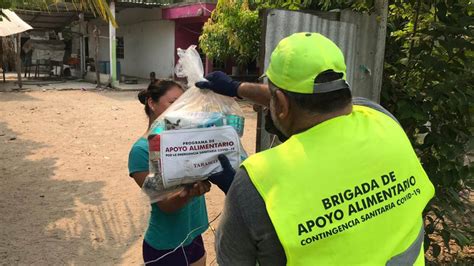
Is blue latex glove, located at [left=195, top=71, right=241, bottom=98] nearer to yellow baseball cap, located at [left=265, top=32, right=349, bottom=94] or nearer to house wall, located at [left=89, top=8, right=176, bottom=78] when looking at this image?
yellow baseball cap, located at [left=265, top=32, right=349, bottom=94]

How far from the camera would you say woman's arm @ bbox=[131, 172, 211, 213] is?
1682 millimetres

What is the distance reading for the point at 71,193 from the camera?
17.2 ft

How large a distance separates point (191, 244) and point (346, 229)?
1.35 m

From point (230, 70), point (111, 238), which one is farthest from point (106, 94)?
point (111, 238)

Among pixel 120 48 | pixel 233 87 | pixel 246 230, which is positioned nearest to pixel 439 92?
pixel 233 87

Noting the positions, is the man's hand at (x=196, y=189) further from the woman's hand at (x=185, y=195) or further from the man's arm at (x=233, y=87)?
the man's arm at (x=233, y=87)

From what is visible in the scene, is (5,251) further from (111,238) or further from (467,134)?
(467,134)

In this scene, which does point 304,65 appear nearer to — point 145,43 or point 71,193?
point 71,193

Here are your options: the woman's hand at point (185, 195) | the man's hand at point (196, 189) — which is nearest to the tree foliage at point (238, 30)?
the woman's hand at point (185, 195)

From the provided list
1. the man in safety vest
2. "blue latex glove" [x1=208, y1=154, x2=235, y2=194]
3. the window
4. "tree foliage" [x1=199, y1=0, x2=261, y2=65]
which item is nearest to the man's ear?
the man in safety vest

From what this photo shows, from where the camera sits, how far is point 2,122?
9539 millimetres

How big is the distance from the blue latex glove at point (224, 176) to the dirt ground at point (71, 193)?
2.11 m

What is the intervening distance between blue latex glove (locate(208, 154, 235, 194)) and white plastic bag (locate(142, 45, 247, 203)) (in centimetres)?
2

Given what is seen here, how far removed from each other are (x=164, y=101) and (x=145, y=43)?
18.8m
